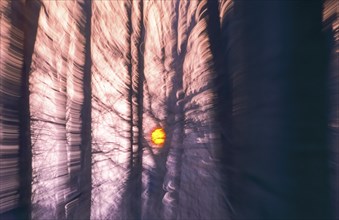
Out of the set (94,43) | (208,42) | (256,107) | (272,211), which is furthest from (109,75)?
(272,211)

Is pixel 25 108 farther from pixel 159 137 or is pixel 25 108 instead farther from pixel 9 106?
pixel 159 137

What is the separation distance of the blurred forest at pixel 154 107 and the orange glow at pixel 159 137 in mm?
10

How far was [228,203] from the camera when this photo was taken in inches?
26.5

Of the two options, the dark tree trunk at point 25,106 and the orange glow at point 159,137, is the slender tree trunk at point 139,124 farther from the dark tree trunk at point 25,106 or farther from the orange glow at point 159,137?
the dark tree trunk at point 25,106

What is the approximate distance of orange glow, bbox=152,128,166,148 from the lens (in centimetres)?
77

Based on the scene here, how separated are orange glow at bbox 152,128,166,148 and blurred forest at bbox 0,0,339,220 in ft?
0.03

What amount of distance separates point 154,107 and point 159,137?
0.08 meters

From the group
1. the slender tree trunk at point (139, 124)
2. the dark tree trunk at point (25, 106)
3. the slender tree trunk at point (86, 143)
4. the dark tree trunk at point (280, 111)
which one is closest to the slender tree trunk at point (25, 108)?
the dark tree trunk at point (25, 106)

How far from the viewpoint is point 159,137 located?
2.52ft

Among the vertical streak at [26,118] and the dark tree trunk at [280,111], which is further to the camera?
the vertical streak at [26,118]

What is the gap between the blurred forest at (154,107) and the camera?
2.02ft

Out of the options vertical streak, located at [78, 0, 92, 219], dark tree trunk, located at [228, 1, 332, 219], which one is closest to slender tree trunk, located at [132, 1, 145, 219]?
vertical streak, located at [78, 0, 92, 219]

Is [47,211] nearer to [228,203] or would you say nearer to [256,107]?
[228,203]

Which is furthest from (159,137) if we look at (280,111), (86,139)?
(280,111)
